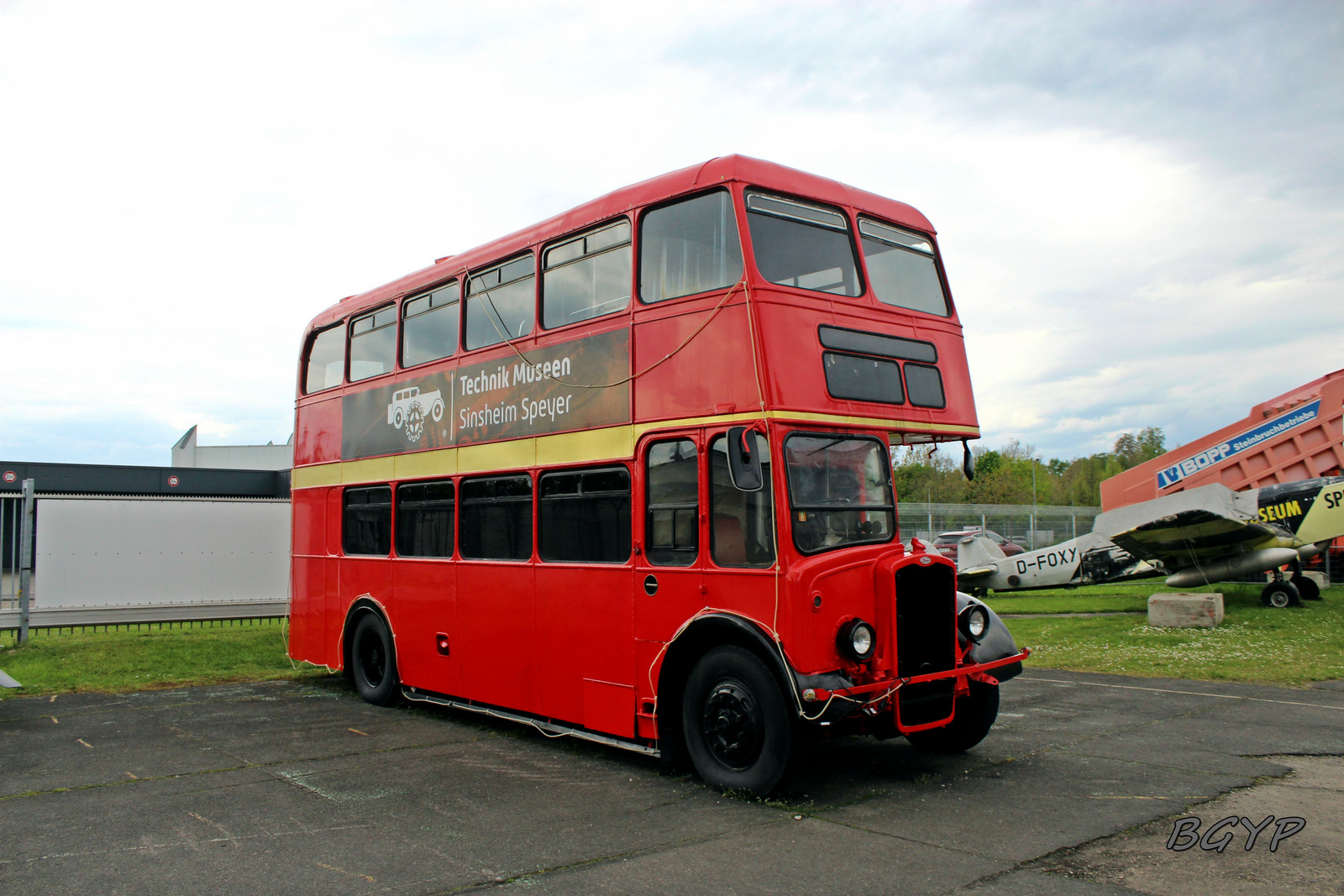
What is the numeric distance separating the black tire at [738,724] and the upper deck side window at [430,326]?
4.78 meters

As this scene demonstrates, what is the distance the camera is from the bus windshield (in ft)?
21.7

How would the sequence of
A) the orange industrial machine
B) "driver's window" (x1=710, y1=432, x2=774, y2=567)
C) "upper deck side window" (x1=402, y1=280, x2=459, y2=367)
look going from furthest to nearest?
the orange industrial machine → "upper deck side window" (x1=402, y1=280, x2=459, y2=367) → "driver's window" (x1=710, y1=432, x2=774, y2=567)

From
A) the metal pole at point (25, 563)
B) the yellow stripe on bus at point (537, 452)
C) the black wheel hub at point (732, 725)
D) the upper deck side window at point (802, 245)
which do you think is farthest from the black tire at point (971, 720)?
the metal pole at point (25, 563)

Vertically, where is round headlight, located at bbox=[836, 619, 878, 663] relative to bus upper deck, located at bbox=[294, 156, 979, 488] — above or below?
below

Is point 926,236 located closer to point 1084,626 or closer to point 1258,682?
point 1258,682

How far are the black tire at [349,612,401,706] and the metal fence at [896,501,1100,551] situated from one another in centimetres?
2342

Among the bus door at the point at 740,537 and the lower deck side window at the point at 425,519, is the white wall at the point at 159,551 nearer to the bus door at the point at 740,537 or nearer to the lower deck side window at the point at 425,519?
the lower deck side window at the point at 425,519

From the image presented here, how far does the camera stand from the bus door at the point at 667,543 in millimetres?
7055

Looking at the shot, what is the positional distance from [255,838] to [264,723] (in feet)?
13.8

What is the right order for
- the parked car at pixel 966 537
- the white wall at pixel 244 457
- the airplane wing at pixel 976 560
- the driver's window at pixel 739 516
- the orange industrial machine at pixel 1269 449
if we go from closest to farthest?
1. the driver's window at pixel 739 516
2. the orange industrial machine at pixel 1269 449
3. the airplane wing at pixel 976 560
4. the parked car at pixel 966 537
5. the white wall at pixel 244 457

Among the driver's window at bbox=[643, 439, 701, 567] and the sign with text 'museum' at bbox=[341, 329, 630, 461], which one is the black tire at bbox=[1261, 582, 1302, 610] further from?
the sign with text 'museum' at bbox=[341, 329, 630, 461]

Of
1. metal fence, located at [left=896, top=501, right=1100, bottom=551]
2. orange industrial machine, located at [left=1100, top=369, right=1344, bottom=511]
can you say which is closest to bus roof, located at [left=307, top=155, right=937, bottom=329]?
orange industrial machine, located at [left=1100, top=369, right=1344, bottom=511]

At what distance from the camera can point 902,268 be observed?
802 cm

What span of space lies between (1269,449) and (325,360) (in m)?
19.9
